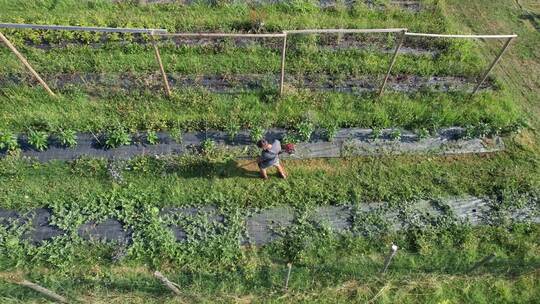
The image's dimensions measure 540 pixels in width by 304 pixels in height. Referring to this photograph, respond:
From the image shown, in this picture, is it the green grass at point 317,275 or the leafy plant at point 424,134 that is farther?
the leafy plant at point 424,134

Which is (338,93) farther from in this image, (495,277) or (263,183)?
(495,277)

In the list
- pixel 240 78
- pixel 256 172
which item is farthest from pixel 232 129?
pixel 240 78

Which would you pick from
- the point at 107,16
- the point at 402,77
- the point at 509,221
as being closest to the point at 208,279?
the point at 509,221

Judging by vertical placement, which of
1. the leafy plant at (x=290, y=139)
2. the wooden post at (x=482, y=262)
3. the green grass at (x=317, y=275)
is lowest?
the green grass at (x=317, y=275)

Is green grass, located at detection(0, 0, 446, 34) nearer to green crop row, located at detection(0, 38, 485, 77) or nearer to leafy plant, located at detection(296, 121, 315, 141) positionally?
green crop row, located at detection(0, 38, 485, 77)

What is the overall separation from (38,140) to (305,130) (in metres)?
6.06

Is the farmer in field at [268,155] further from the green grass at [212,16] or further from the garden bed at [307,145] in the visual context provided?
the green grass at [212,16]

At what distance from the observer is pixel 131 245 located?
8.65 metres

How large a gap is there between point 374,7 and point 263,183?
23.4 ft

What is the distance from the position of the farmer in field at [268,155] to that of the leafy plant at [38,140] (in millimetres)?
4926

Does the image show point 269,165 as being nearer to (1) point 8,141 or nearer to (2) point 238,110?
(2) point 238,110

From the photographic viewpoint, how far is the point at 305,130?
10258 millimetres

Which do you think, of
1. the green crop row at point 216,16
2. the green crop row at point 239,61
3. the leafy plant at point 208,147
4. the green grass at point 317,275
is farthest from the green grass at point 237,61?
the green grass at point 317,275

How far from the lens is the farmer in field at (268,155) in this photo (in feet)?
28.2
